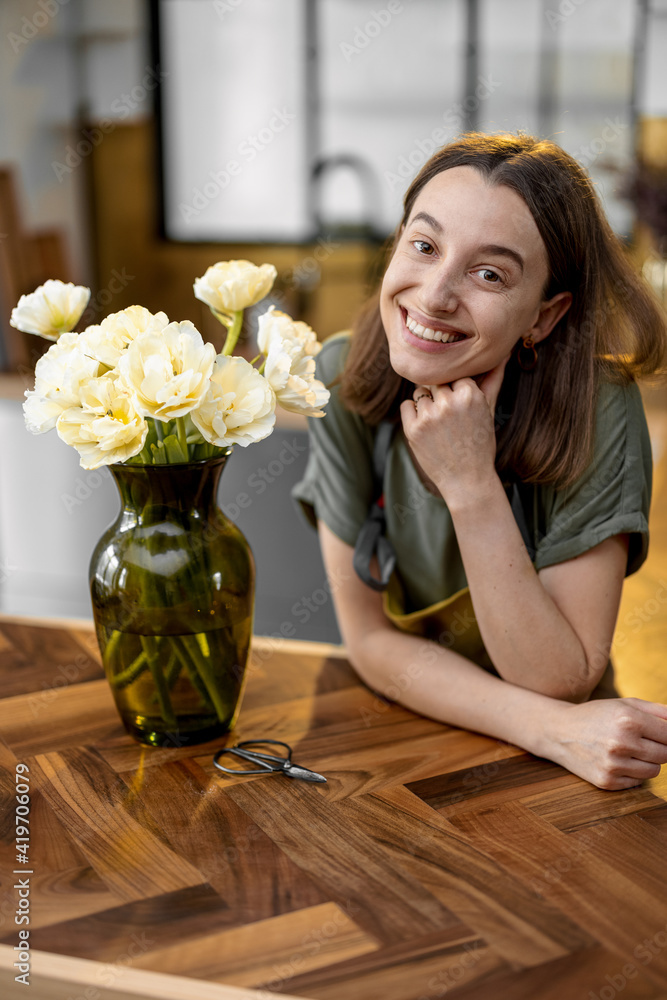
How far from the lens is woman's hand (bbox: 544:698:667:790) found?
1.01 m

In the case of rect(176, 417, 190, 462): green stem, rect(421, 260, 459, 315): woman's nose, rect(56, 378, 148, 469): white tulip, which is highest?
rect(421, 260, 459, 315): woman's nose

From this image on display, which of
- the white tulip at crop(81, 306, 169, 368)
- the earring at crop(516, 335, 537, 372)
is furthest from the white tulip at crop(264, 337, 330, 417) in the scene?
the earring at crop(516, 335, 537, 372)

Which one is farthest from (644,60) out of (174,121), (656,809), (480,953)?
(480,953)

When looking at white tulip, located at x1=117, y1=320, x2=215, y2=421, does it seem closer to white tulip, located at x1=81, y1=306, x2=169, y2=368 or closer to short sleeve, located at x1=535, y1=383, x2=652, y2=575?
white tulip, located at x1=81, y1=306, x2=169, y2=368

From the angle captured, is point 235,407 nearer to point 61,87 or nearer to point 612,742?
point 612,742

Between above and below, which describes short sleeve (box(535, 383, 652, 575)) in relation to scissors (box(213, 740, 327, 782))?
above

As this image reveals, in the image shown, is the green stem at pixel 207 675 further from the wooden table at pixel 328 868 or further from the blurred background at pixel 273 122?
the blurred background at pixel 273 122

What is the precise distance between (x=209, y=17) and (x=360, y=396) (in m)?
3.15

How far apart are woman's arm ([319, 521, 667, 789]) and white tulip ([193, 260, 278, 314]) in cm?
37

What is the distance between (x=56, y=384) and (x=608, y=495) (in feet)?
2.10

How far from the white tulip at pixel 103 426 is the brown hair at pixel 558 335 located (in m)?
0.44

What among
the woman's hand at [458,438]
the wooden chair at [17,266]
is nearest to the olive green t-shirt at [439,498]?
the woman's hand at [458,438]

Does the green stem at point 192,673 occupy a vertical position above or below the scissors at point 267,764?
above

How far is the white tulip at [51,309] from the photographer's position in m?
1.04
